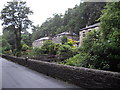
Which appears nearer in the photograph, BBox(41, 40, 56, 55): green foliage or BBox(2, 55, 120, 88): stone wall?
BBox(2, 55, 120, 88): stone wall

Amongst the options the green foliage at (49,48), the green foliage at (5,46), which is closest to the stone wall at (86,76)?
the green foliage at (49,48)

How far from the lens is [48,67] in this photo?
437 inches

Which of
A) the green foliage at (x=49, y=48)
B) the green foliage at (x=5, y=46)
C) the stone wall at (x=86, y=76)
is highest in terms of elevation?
the green foliage at (x=5, y=46)

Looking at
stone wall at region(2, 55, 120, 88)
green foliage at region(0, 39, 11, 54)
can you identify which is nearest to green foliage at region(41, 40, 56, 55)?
stone wall at region(2, 55, 120, 88)

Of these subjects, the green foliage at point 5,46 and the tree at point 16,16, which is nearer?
the tree at point 16,16

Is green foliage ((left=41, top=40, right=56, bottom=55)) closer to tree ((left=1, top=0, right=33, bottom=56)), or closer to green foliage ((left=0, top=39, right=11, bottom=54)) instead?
tree ((left=1, top=0, right=33, bottom=56))

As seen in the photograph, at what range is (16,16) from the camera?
34.7 m

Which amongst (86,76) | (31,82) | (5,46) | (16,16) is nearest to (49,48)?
(16,16)

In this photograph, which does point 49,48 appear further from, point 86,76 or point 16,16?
point 86,76

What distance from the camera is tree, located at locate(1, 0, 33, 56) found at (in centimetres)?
3369

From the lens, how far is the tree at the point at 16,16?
33.7m

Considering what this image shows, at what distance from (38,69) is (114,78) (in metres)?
9.16

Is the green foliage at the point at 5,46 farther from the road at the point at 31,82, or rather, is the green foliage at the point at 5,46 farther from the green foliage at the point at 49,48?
the road at the point at 31,82

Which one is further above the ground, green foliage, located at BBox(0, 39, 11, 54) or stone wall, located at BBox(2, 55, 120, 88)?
green foliage, located at BBox(0, 39, 11, 54)
